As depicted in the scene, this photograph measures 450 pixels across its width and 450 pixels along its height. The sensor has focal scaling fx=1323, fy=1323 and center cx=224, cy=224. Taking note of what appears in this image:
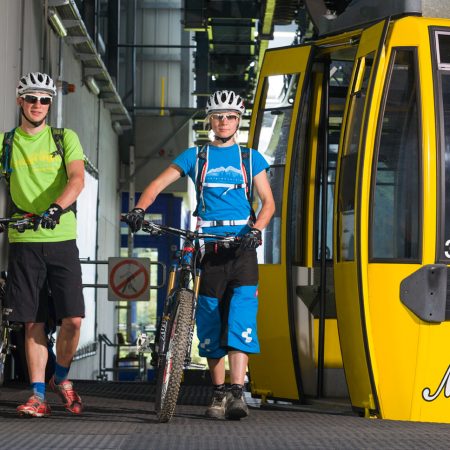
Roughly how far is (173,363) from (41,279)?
0.99m

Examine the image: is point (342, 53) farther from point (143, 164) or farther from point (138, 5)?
point (138, 5)

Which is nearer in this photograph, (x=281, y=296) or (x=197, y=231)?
(x=197, y=231)

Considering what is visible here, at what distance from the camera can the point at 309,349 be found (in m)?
8.96

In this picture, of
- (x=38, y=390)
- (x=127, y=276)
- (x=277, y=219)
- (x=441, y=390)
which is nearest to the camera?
(x=38, y=390)

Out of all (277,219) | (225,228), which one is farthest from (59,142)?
(277,219)

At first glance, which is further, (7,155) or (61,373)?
(61,373)

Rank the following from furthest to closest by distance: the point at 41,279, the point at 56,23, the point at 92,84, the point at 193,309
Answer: the point at 92,84 → the point at 56,23 → the point at 41,279 → the point at 193,309

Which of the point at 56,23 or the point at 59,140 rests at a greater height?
the point at 56,23

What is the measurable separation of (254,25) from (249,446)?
16.5 m

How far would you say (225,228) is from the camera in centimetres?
744

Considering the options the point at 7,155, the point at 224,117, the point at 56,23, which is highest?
the point at 56,23

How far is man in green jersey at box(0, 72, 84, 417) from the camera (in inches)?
287

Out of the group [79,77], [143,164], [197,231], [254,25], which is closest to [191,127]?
[143,164]

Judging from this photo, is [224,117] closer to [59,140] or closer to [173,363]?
[59,140]
